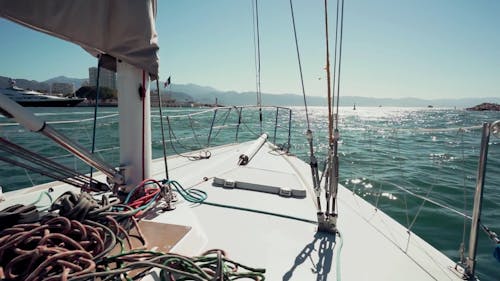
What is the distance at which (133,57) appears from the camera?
4.66 ft

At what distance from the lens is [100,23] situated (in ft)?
4.18

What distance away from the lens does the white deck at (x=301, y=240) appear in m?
1.25

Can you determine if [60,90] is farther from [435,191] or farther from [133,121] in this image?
[435,191]

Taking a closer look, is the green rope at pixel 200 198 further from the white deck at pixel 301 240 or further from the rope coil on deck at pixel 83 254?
the rope coil on deck at pixel 83 254

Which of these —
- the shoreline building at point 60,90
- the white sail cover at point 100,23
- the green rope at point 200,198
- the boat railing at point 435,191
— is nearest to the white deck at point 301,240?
the green rope at point 200,198

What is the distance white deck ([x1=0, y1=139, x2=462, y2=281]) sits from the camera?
125cm

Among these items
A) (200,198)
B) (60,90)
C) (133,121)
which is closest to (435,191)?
(200,198)

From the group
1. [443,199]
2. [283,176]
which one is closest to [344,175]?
[443,199]

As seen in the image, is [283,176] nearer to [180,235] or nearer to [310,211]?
A: [310,211]

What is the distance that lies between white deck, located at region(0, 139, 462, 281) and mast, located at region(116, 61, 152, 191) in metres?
0.35

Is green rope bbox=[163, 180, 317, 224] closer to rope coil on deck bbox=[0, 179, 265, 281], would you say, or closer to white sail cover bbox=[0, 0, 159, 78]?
rope coil on deck bbox=[0, 179, 265, 281]

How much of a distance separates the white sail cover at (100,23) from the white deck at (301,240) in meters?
0.98

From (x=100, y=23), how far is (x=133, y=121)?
0.57m

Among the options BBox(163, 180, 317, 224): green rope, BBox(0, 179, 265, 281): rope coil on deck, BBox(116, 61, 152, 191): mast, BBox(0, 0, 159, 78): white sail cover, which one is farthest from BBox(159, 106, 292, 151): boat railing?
BBox(0, 179, 265, 281): rope coil on deck
